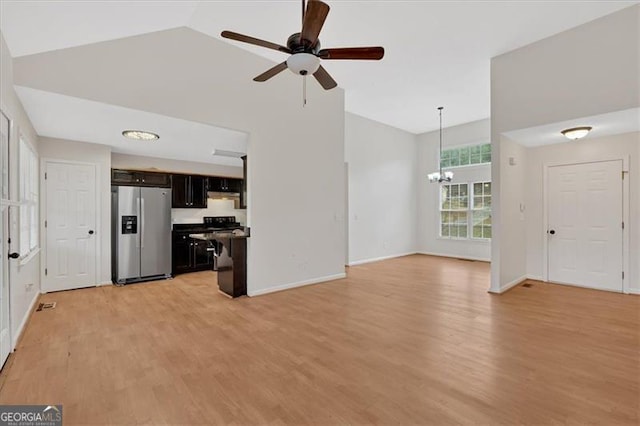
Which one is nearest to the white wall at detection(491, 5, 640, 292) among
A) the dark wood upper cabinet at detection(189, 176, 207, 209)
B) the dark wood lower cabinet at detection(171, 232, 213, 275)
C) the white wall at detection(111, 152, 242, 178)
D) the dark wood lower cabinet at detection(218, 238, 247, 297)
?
the dark wood lower cabinet at detection(218, 238, 247, 297)

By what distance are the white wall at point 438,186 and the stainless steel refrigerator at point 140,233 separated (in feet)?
23.0

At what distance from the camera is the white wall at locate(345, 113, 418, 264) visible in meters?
7.41

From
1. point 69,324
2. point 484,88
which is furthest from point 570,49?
point 69,324

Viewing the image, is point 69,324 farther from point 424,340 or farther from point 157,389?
point 424,340

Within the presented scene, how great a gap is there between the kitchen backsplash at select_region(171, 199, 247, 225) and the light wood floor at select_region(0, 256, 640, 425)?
254cm

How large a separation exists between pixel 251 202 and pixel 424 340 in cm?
301

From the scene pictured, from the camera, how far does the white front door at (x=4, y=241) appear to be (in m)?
2.56

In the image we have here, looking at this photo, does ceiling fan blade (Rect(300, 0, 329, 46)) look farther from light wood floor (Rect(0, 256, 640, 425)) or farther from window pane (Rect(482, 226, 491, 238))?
window pane (Rect(482, 226, 491, 238))

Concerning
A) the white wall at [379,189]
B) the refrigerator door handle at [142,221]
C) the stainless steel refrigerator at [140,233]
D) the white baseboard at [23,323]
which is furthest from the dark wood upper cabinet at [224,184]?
the white baseboard at [23,323]

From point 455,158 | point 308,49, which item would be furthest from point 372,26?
point 455,158

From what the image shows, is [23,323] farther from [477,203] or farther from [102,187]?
[477,203]

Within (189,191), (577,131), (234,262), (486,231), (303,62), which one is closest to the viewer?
(303,62)

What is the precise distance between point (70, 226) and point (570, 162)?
8.62 metres

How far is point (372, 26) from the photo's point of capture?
12.6ft
